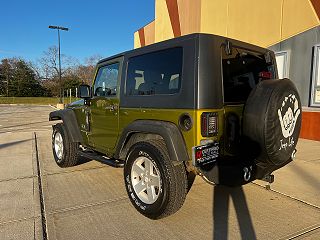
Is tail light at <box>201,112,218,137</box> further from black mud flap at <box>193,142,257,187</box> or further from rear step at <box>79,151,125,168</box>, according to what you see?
rear step at <box>79,151,125,168</box>

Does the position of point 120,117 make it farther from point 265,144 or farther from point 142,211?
point 265,144

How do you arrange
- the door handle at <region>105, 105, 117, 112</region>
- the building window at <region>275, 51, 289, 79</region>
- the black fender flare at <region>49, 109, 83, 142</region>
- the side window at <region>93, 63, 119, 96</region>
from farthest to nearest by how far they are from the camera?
1. the building window at <region>275, 51, 289, 79</region>
2. the black fender flare at <region>49, 109, 83, 142</region>
3. the side window at <region>93, 63, 119, 96</region>
4. the door handle at <region>105, 105, 117, 112</region>

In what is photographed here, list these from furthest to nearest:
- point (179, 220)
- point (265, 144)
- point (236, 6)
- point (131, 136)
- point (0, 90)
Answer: point (0, 90)
point (236, 6)
point (131, 136)
point (179, 220)
point (265, 144)

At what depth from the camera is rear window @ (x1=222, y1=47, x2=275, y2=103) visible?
3.10 metres

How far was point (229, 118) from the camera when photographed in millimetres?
3039

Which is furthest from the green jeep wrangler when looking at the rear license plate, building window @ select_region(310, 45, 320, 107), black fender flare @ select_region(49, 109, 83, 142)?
building window @ select_region(310, 45, 320, 107)

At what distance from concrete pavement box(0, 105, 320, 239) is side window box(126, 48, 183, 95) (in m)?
1.49

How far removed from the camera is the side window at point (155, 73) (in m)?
3.10

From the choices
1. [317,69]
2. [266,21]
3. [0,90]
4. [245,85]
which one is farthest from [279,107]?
[0,90]

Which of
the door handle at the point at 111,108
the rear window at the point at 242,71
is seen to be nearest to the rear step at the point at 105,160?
the door handle at the point at 111,108

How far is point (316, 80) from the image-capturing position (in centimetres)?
798

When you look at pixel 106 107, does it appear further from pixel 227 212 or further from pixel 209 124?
pixel 227 212

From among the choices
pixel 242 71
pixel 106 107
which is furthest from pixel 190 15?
pixel 242 71

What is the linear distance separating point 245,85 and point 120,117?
168 cm
